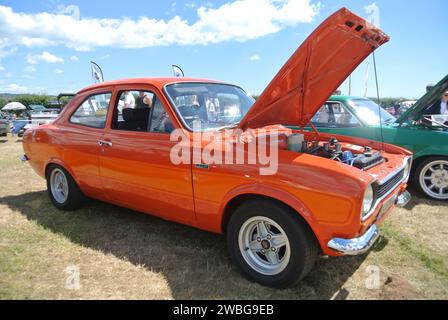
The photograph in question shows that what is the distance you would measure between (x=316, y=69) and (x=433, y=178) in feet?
11.2

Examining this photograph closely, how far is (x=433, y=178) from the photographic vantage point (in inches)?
202

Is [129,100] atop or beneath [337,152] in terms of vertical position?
atop

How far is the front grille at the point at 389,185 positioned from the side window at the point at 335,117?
261cm

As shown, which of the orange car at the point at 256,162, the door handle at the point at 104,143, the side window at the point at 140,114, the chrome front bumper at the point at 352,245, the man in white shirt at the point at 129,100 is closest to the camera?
the chrome front bumper at the point at 352,245

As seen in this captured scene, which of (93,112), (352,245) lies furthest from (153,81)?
(352,245)

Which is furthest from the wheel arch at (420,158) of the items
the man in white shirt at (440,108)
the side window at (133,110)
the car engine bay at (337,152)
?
the side window at (133,110)

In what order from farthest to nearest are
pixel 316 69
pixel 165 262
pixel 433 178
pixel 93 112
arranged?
pixel 433 178, pixel 93 112, pixel 165 262, pixel 316 69

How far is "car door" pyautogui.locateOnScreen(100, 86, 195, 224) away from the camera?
3.16 m

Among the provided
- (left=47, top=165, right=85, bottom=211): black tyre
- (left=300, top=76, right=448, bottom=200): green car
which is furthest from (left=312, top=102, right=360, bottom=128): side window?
(left=47, top=165, right=85, bottom=211): black tyre

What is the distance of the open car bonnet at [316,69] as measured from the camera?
263 cm

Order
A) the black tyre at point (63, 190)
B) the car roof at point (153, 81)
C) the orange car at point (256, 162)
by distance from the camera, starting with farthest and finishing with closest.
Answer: the black tyre at point (63, 190) < the car roof at point (153, 81) < the orange car at point (256, 162)

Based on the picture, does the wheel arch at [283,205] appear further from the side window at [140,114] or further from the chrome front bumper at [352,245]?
the side window at [140,114]

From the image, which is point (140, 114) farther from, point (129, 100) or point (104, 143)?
point (104, 143)
